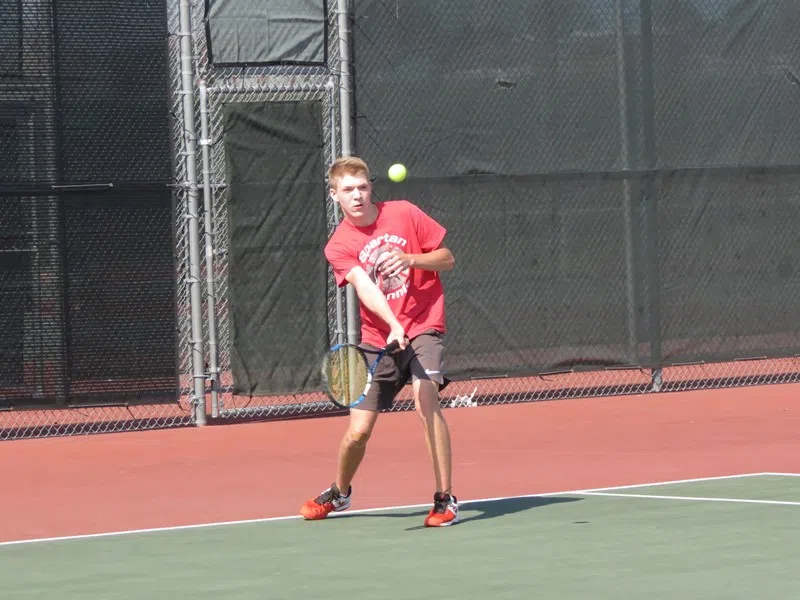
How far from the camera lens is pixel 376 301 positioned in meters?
6.59

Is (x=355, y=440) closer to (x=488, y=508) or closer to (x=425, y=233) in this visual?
(x=488, y=508)

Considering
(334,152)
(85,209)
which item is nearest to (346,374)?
(85,209)

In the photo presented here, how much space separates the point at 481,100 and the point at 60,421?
3539 mm

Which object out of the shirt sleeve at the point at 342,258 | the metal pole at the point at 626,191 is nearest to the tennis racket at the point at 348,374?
the shirt sleeve at the point at 342,258

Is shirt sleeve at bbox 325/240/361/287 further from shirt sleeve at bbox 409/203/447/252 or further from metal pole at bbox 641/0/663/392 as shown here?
metal pole at bbox 641/0/663/392

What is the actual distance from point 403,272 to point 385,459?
262 cm

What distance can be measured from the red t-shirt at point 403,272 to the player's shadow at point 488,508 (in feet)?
2.41

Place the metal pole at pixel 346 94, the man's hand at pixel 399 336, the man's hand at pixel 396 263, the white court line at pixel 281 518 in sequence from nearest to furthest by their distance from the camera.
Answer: the man's hand at pixel 399 336, the man's hand at pixel 396 263, the white court line at pixel 281 518, the metal pole at pixel 346 94

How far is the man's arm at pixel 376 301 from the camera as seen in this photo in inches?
255

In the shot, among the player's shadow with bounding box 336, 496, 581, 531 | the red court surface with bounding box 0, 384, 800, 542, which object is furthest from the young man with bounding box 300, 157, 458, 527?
the red court surface with bounding box 0, 384, 800, 542

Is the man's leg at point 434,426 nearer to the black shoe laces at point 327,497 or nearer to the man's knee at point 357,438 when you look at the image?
the man's knee at point 357,438

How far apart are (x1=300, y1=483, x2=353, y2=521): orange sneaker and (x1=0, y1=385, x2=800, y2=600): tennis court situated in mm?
46

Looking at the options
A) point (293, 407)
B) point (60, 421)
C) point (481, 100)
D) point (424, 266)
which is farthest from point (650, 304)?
point (424, 266)

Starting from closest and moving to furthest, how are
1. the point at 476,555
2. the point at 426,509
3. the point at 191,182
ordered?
the point at 476,555 < the point at 426,509 < the point at 191,182
